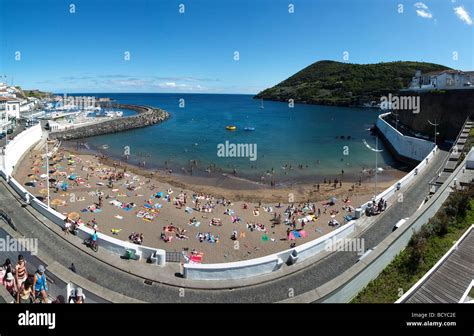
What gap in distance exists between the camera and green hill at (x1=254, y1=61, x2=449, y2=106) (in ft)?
418

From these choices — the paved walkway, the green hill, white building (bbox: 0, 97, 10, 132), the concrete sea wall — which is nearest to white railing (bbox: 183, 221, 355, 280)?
the paved walkway

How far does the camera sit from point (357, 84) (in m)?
141

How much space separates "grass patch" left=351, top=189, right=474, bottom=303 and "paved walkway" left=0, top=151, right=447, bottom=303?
179 centimetres

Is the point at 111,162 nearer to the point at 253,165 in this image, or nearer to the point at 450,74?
the point at 253,165

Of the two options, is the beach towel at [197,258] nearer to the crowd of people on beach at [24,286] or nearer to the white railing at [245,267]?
the white railing at [245,267]

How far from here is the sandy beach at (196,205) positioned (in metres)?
17.6

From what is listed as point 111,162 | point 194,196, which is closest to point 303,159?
point 194,196

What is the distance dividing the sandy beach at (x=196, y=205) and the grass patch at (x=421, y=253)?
23.0 feet

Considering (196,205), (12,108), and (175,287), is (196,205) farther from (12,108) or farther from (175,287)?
(12,108)

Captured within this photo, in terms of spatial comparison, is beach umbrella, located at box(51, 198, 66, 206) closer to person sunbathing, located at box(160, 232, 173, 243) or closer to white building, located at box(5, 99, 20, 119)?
person sunbathing, located at box(160, 232, 173, 243)

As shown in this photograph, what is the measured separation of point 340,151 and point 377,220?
29962mm

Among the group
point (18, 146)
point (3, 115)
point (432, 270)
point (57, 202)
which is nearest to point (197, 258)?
point (432, 270)

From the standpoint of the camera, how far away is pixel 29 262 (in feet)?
36.6

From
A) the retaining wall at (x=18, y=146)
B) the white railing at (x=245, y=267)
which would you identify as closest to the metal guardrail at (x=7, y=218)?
the white railing at (x=245, y=267)
